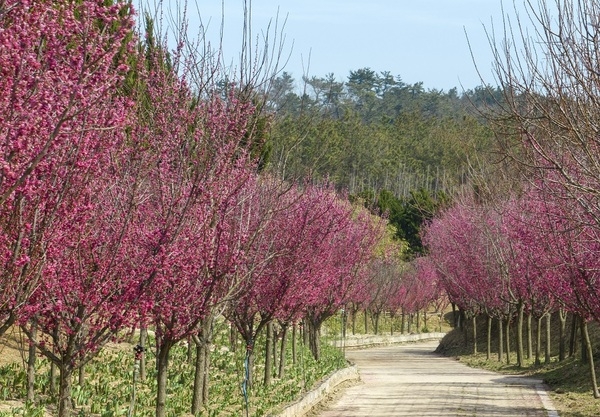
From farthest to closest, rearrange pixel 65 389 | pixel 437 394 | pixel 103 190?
pixel 437 394, pixel 65 389, pixel 103 190

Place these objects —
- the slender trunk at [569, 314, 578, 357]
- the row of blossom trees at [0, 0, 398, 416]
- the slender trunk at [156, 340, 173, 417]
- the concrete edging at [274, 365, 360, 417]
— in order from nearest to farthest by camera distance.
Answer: the row of blossom trees at [0, 0, 398, 416] → the slender trunk at [156, 340, 173, 417] → the concrete edging at [274, 365, 360, 417] → the slender trunk at [569, 314, 578, 357]

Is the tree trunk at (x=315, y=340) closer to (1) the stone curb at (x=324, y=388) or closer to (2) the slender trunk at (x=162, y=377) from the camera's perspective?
(1) the stone curb at (x=324, y=388)

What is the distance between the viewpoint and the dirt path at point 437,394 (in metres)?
20.2

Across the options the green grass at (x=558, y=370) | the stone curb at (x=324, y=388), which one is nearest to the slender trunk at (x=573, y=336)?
the green grass at (x=558, y=370)

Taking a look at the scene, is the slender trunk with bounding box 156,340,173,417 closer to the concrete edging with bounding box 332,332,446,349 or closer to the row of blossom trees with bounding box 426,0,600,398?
the row of blossom trees with bounding box 426,0,600,398

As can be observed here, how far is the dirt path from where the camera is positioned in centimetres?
2017

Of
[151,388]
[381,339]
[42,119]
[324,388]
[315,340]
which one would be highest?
[42,119]

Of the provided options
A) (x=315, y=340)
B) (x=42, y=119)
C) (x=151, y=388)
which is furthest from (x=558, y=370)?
(x=42, y=119)

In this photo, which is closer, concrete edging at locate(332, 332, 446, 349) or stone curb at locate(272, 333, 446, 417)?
stone curb at locate(272, 333, 446, 417)

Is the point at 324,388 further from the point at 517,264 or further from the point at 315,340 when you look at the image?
the point at 517,264

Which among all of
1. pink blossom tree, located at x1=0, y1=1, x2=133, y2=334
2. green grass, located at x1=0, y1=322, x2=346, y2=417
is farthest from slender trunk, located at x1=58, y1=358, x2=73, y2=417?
pink blossom tree, located at x1=0, y1=1, x2=133, y2=334

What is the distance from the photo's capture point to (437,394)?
2402 cm

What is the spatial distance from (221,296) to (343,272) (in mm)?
16725

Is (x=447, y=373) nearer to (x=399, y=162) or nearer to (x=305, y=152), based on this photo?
(x=305, y=152)
